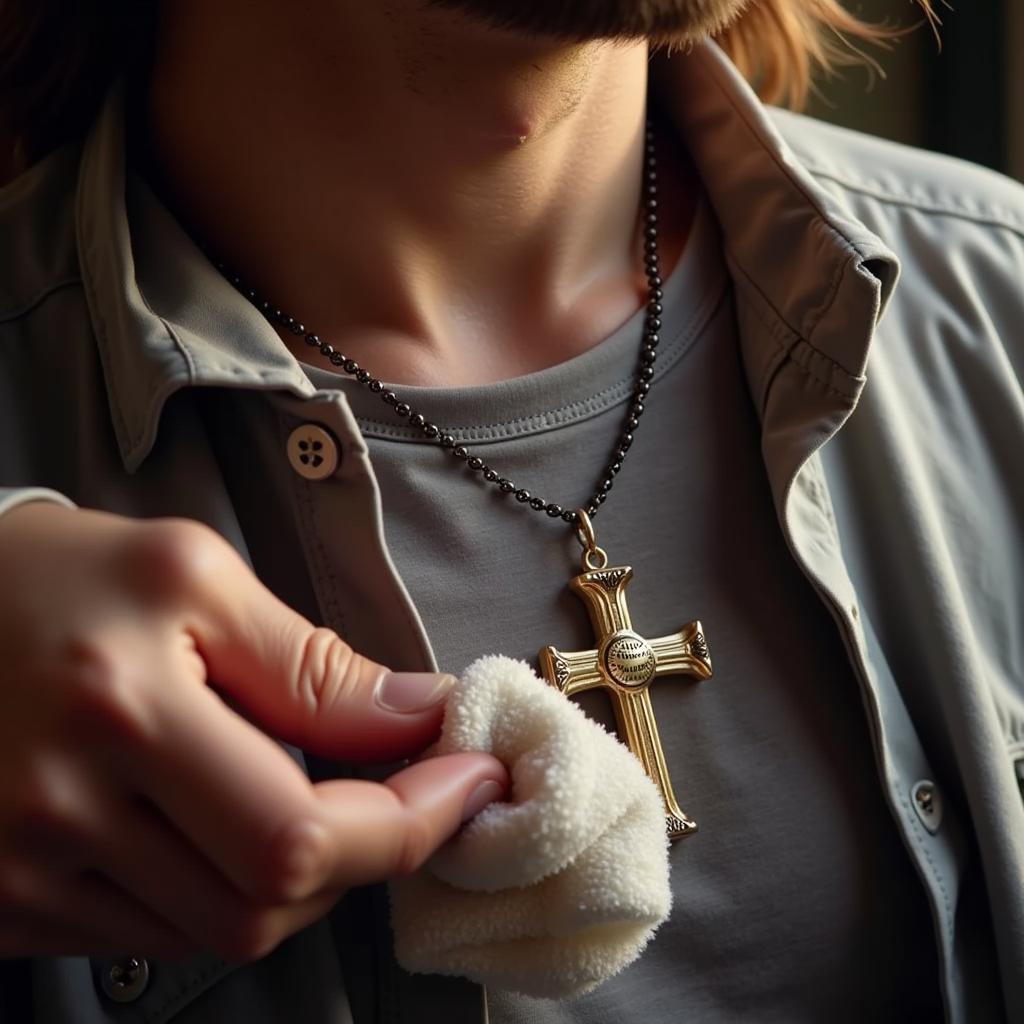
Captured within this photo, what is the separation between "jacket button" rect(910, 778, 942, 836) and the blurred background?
0.88 meters

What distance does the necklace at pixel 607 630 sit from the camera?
0.78 meters

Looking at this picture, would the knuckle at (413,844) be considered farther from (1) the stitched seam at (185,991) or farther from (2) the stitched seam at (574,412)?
(2) the stitched seam at (574,412)

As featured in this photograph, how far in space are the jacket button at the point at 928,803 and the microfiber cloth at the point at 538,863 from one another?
0.27 m

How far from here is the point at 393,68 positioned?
0.80 m

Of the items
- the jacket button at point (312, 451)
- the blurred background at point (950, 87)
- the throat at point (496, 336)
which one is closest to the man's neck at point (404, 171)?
the throat at point (496, 336)

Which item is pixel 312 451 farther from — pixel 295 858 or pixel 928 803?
pixel 928 803

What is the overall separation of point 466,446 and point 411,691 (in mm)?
260

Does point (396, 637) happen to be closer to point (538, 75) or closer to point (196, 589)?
point (196, 589)

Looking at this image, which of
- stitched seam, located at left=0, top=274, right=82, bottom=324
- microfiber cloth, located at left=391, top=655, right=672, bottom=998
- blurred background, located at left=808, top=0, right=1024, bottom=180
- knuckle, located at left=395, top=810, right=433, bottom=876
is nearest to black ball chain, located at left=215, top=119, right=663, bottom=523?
stitched seam, located at left=0, top=274, right=82, bottom=324

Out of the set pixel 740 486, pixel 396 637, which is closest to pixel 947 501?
pixel 740 486

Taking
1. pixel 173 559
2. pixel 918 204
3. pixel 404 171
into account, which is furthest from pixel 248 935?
pixel 918 204

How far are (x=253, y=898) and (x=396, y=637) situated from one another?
0.77ft

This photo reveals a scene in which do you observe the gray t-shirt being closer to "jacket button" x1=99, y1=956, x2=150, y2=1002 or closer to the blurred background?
"jacket button" x1=99, y1=956, x2=150, y2=1002

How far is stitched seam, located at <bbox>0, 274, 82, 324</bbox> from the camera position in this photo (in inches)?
32.6
